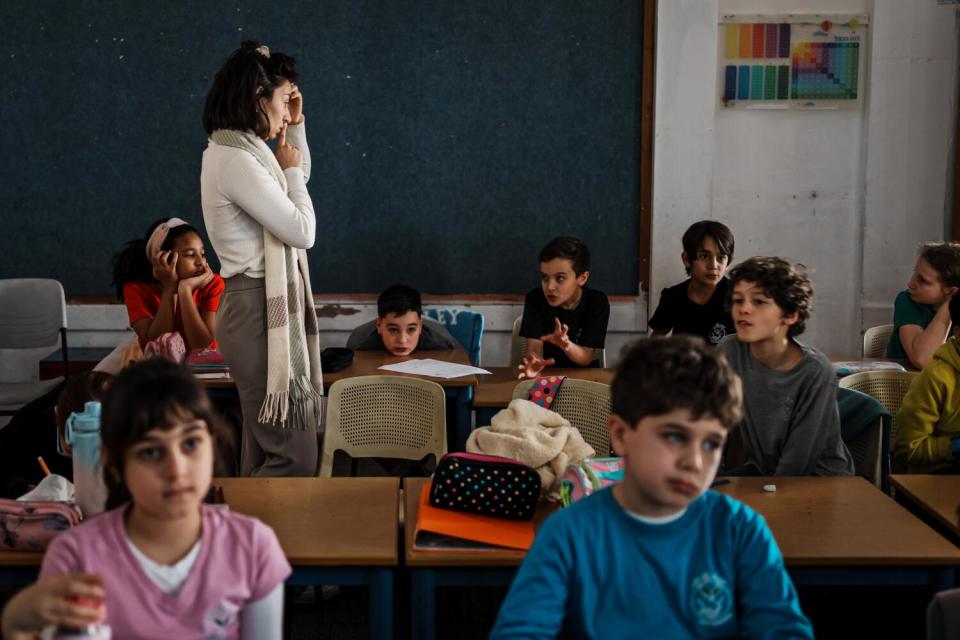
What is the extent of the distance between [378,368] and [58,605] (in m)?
2.46

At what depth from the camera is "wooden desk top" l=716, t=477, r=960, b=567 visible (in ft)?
6.52

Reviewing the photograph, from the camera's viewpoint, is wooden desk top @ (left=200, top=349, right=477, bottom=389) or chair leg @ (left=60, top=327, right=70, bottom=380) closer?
wooden desk top @ (left=200, top=349, right=477, bottom=389)

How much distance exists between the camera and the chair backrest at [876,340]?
4465mm

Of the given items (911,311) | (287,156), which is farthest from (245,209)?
(911,311)

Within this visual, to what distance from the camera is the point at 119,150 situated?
16.5ft

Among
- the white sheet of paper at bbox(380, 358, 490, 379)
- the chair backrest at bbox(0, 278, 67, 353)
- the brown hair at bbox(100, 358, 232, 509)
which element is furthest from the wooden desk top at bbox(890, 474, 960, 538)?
the chair backrest at bbox(0, 278, 67, 353)

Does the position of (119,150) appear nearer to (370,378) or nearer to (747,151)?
(370,378)

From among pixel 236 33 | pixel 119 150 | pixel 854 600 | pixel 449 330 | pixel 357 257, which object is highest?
pixel 236 33

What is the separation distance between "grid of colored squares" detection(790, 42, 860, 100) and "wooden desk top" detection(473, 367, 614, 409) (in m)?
2.11

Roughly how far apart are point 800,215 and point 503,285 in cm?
159

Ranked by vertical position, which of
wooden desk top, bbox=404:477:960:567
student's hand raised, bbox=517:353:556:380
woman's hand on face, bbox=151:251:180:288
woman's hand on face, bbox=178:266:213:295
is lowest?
wooden desk top, bbox=404:477:960:567

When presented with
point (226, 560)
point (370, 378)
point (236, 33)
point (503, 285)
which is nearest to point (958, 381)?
point (370, 378)

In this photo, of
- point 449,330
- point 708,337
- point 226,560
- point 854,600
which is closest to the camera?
point 226,560

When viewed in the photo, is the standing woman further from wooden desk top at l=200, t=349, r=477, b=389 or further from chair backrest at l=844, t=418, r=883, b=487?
chair backrest at l=844, t=418, r=883, b=487
